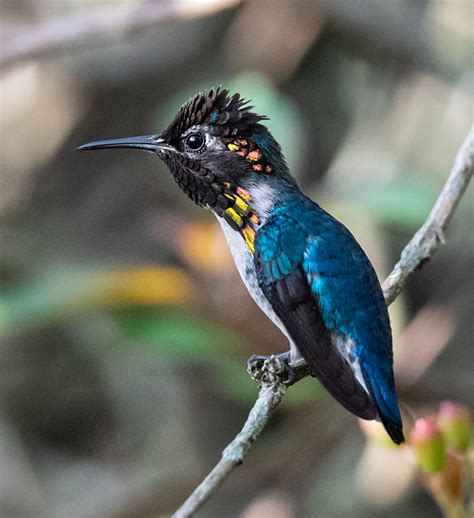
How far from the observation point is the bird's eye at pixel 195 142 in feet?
9.24

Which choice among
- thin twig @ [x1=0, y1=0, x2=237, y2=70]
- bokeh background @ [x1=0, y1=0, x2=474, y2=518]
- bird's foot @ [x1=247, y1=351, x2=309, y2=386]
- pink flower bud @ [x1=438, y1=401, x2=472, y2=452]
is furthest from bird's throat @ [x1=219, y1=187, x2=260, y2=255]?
thin twig @ [x1=0, y1=0, x2=237, y2=70]

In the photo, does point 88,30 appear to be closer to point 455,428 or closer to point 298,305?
point 298,305

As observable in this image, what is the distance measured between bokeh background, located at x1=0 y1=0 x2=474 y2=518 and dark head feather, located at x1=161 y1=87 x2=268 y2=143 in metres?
0.58

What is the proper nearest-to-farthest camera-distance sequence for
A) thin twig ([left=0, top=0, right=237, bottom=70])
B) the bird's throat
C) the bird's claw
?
the bird's claw → the bird's throat → thin twig ([left=0, top=0, right=237, bottom=70])

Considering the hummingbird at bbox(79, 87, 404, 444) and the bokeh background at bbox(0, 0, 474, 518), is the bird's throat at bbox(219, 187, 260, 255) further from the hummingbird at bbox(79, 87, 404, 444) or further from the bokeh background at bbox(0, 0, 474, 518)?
the bokeh background at bbox(0, 0, 474, 518)

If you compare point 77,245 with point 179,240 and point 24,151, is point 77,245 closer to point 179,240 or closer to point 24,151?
point 24,151

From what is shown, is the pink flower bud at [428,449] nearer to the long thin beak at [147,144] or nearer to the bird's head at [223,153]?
the bird's head at [223,153]

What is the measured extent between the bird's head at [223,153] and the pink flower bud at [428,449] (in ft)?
2.61

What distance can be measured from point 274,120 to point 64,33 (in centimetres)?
102

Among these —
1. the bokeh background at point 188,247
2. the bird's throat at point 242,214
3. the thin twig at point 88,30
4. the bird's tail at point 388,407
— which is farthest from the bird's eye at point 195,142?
the thin twig at point 88,30

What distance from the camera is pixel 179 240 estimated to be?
3322mm

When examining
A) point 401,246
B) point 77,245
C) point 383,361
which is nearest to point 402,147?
point 401,246

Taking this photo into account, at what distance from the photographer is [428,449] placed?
2357 mm

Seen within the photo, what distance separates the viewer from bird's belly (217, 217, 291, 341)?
265 centimetres
